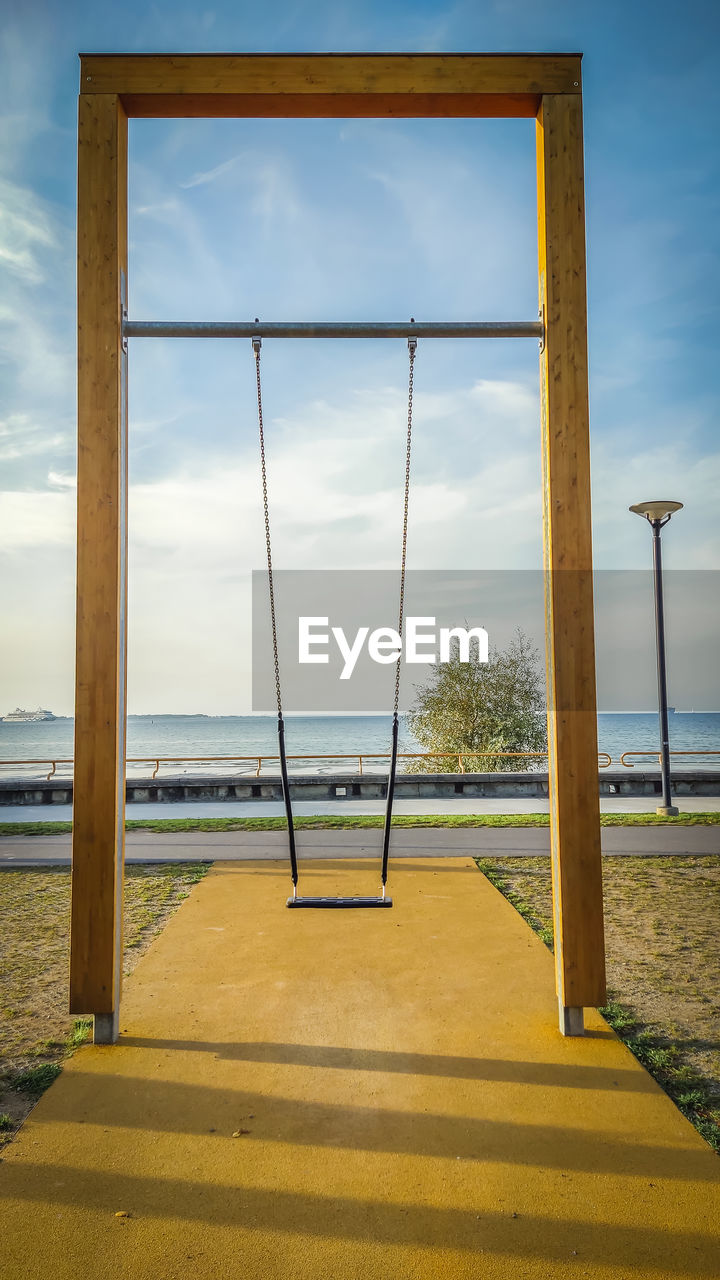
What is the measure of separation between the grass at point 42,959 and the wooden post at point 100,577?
0.94 feet

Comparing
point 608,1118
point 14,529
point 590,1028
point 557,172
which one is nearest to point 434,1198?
point 608,1118

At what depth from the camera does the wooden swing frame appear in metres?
3.12

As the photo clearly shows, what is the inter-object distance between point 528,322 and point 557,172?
66cm

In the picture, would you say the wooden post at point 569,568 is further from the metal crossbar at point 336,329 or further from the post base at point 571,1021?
the metal crossbar at point 336,329

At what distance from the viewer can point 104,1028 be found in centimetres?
310

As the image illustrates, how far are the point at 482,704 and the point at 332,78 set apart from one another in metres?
13.1

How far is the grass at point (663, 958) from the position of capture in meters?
2.81

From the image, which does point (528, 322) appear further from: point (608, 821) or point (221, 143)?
Answer: point (608, 821)

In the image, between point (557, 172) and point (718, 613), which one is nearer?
point (557, 172)

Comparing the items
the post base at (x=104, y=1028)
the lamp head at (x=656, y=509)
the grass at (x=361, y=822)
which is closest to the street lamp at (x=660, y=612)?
the lamp head at (x=656, y=509)

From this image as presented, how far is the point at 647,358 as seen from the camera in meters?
11.6

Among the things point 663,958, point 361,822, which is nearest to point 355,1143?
point 663,958

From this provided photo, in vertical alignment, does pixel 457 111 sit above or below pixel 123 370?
above

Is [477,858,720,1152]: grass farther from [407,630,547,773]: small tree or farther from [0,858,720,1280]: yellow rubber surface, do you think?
[407,630,547,773]: small tree
